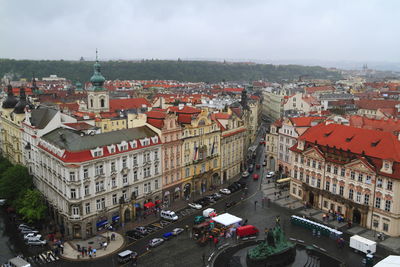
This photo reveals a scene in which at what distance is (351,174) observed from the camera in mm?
70062

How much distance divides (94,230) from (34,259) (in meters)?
10.7

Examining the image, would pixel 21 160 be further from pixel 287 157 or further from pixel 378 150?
pixel 378 150

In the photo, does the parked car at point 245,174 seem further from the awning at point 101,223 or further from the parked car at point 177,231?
the awning at point 101,223

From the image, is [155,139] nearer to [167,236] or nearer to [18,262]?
[167,236]

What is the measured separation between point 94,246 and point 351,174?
44.9 meters

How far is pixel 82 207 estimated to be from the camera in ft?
210

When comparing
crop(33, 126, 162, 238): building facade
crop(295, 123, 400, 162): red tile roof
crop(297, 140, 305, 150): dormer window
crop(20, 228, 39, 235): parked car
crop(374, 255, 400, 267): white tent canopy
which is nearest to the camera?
crop(374, 255, 400, 267): white tent canopy

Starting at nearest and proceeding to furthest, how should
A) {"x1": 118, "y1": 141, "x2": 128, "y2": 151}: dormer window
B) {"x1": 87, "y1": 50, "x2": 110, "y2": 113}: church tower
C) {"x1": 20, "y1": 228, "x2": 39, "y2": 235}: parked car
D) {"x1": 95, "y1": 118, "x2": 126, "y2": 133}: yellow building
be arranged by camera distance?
{"x1": 20, "y1": 228, "x2": 39, "y2": 235}: parked car → {"x1": 118, "y1": 141, "x2": 128, "y2": 151}: dormer window → {"x1": 95, "y1": 118, "x2": 126, "y2": 133}: yellow building → {"x1": 87, "y1": 50, "x2": 110, "y2": 113}: church tower

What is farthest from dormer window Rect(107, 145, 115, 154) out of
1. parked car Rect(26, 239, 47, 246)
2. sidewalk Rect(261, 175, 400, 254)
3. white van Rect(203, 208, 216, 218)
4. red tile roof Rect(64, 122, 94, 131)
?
sidewalk Rect(261, 175, 400, 254)

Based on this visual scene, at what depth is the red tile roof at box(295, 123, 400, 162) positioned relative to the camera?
66.8 m

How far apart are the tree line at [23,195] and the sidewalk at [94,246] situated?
9.86 m

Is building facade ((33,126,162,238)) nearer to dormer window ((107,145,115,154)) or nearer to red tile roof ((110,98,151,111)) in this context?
dormer window ((107,145,115,154))

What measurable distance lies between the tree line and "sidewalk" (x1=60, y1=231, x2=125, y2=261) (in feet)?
32.4

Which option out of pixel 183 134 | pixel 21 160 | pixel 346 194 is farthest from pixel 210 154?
pixel 21 160
